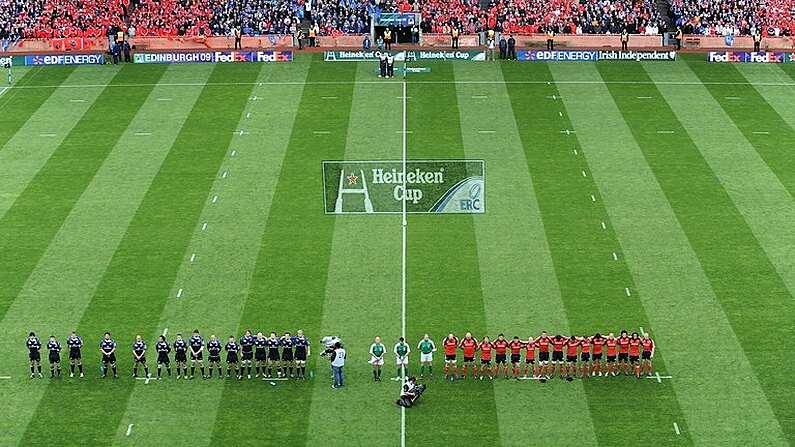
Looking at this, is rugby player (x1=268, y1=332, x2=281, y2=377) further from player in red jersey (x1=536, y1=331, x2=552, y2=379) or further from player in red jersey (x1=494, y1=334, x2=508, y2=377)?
player in red jersey (x1=536, y1=331, x2=552, y2=379)

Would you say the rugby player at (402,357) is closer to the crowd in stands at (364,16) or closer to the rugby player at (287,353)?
the rugby player at (287,353)

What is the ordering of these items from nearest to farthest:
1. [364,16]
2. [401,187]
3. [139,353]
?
[139,353]
[401,187]
[364,16]

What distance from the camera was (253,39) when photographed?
83.1 metres

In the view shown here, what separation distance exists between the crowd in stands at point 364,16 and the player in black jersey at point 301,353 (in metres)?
40.8

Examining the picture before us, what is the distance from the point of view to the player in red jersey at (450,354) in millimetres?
45281

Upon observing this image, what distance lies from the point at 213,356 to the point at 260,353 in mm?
1370

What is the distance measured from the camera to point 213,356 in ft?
149

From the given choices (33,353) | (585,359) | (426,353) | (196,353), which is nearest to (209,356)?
(196,353)

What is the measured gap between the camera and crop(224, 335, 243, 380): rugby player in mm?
45344

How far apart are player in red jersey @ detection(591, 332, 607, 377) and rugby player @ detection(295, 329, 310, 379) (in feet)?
27.4

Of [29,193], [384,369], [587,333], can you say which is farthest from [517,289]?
[29,193]

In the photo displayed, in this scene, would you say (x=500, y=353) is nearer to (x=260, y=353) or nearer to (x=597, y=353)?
(x=597, y=353)

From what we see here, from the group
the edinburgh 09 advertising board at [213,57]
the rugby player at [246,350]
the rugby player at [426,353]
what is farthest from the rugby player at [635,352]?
the edinburgh 09 advertising board at [213,57]

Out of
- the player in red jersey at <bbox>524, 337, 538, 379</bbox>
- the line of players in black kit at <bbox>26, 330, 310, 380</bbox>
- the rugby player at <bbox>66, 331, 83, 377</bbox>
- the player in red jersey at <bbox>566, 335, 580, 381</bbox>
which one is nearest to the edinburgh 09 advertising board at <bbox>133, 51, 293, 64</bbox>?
the line of players in black kit at <bbox>26, 330, 310, 380</bbox>
